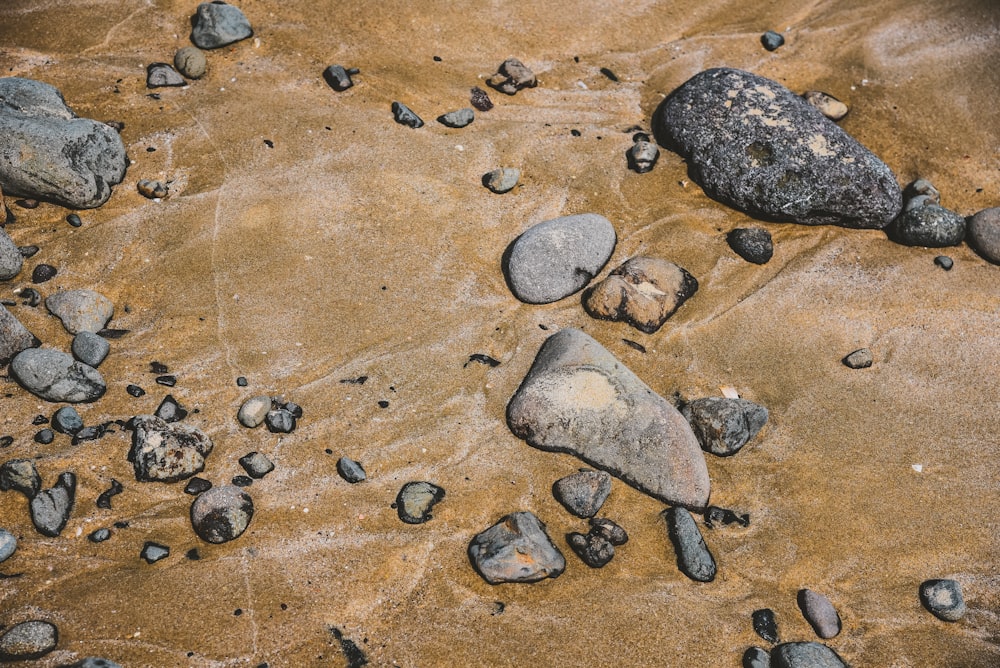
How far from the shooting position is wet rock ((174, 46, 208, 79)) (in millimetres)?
4996

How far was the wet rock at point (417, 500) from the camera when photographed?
326 cm

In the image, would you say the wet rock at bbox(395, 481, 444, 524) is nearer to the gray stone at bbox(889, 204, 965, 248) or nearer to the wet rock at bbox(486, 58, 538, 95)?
the wet rock at bbox(486, 58, 538, 95)

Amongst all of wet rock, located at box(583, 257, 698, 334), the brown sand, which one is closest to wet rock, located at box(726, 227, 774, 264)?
the brown sand

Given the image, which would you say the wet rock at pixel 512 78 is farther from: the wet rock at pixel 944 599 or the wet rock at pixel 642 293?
the wet rock at pixel 944 599

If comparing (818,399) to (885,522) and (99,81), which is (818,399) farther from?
(99,81)

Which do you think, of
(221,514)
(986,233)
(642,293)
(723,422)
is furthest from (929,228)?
(221,514)

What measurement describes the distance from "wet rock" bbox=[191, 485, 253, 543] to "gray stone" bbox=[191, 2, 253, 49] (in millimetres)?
3363

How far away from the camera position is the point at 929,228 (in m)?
4.61

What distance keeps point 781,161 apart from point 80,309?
13.1 ft

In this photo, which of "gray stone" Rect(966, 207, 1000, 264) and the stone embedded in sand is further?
"gray stone" Rect(966, 207, 1000, 264)

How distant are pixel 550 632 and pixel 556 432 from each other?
893 millimetres

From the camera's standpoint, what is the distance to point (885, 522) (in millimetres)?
3492

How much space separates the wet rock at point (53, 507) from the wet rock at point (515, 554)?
1.67m

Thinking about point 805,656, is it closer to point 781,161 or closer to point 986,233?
point 781,161
